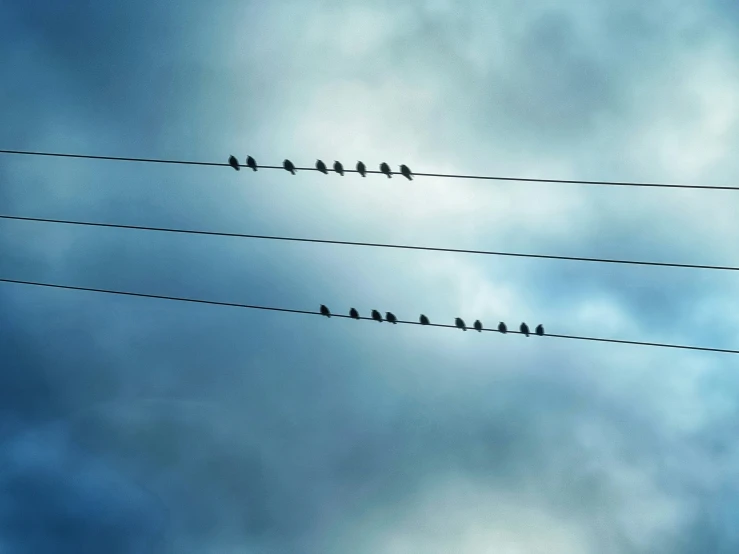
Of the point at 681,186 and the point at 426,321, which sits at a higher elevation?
the point at 681,186

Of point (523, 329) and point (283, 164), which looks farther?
point (523, 329)

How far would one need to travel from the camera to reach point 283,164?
36844mm

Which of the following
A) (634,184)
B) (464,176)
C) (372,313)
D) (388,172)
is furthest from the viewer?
(372,313)

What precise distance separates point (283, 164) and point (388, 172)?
198 inches

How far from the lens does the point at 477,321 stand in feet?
140

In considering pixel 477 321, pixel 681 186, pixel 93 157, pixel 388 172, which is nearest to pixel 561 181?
pixel 681 186

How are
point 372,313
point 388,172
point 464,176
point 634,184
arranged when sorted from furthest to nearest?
point 372,313 < point 388,172 < point 464,176 < point 634,184

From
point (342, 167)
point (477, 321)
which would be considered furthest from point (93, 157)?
point (477, 321)

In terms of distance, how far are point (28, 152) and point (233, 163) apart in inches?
392

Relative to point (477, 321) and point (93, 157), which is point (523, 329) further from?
point (93, 157)

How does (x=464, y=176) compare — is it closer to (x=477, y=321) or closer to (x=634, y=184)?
(x=634, y=184)

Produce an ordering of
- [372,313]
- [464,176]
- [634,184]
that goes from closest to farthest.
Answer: [634,184], [464,176], [372,313]

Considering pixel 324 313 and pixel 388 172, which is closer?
pixel 388 172

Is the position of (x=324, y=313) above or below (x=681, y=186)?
below
